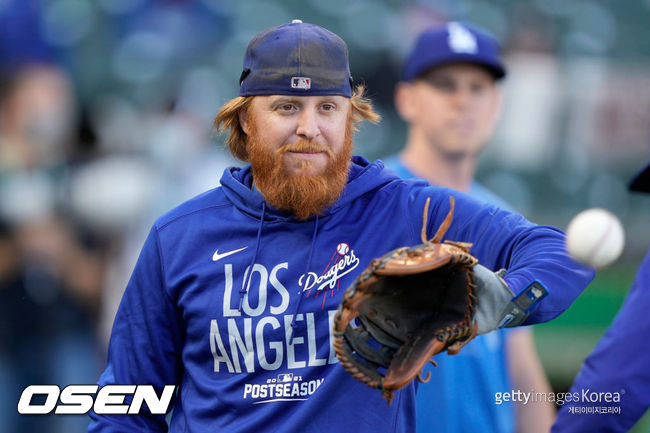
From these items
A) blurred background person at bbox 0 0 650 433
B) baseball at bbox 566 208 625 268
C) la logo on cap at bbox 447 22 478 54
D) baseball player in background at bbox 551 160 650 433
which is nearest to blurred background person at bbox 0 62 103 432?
blurred background person at bbox 0 0 650 433

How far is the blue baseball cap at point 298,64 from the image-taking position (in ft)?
8.74

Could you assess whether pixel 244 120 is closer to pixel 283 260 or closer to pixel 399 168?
pixel 283 260

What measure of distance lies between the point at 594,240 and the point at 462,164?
2144 mm

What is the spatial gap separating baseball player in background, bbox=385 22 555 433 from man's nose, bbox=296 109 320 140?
1.20 meters

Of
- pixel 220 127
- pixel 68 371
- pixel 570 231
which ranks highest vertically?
pixel 220 127

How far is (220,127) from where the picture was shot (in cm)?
307

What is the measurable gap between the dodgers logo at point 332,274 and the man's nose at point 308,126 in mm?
346

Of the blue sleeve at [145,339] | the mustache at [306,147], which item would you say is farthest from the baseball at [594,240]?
the blue sleeve at [145,339]

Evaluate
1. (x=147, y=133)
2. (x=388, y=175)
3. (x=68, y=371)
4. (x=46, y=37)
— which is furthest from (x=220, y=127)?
(x=46, y=37)

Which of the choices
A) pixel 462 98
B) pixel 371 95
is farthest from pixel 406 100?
pixel 371 95

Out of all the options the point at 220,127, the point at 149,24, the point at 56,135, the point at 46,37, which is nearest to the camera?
the point at 220,127

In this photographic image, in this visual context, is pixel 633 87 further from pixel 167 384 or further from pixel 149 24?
pixel 167 384

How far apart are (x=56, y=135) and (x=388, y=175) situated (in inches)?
138

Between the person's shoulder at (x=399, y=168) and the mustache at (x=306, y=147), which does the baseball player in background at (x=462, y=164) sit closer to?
the person's shoulder at (x=399, y=168)
